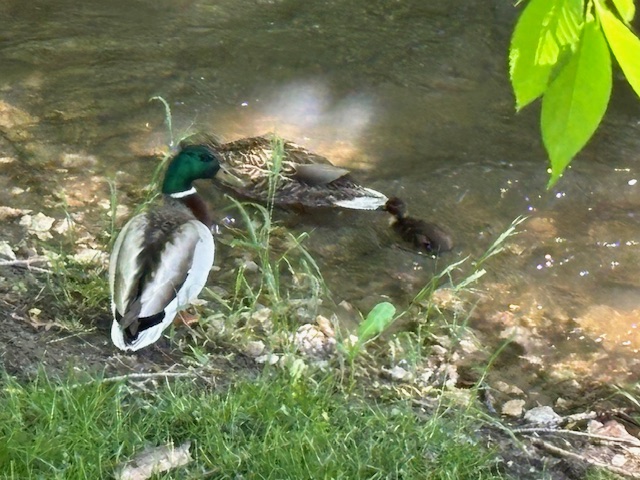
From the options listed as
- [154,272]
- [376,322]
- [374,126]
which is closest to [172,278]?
[154,272]

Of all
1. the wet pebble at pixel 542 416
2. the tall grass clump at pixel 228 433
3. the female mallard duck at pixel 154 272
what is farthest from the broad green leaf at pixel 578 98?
the wet pebble at pixel 542 416

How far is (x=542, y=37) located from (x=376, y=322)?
2.57 m

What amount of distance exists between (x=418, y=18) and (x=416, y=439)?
13.9 feet

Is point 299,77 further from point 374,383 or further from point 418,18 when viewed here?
point 374,383

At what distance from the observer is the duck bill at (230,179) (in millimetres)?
4734

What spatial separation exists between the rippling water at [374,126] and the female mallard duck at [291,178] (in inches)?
5.7

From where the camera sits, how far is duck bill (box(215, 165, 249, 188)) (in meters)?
4.73

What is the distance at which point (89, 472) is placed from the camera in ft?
8.82

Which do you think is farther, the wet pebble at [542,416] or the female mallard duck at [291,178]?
the female mallard duck at [291,178]

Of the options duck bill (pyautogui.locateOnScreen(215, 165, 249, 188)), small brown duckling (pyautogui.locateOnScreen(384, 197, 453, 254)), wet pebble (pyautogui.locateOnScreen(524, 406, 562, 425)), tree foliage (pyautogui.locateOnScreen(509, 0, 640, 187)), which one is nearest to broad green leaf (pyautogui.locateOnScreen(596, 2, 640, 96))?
tree foliage (pyautogui.locateOnScreen(509, 0, 640, 187))

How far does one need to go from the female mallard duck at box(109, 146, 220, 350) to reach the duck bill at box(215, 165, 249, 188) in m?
0.96

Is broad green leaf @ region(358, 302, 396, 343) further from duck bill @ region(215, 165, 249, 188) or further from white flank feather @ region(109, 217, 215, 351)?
duck bill @ region(215, 165, 249, 188)

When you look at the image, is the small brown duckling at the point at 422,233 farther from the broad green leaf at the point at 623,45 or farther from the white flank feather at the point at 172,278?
the broad green leaf at the point at 623,45

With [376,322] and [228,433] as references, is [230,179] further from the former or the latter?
[228,433]
